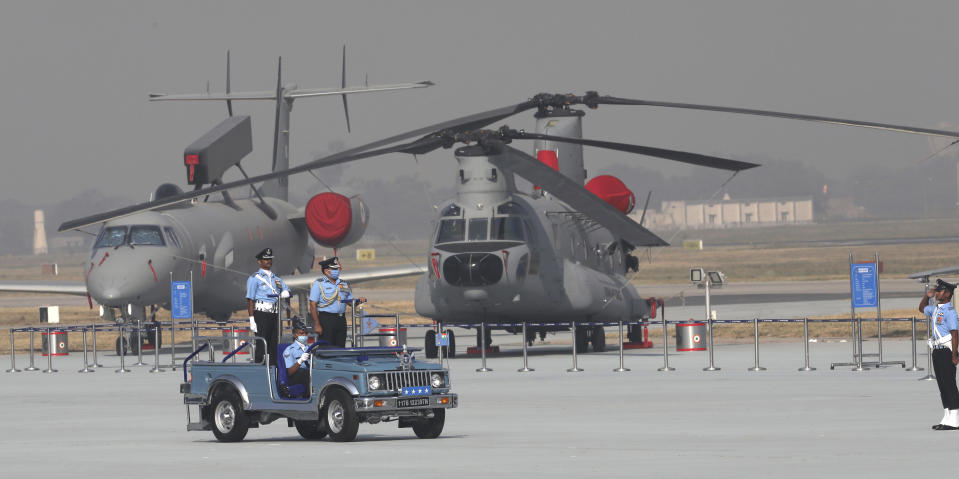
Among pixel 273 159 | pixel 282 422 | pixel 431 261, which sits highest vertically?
pixel 273 159

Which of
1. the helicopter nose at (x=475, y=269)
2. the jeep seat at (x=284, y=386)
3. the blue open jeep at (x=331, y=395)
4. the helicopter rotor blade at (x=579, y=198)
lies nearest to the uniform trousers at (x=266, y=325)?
the blue open jeep at (x=331, y=395)

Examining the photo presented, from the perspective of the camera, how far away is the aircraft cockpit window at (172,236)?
3869 centimetres

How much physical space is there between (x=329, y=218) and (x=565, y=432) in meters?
29.0

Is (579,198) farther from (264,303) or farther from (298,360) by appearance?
(298,360)

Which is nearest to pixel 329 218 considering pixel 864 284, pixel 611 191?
pixel 611 191

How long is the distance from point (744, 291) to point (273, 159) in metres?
28.9

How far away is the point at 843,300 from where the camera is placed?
56.9 m

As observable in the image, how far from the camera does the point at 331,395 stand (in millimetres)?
15641

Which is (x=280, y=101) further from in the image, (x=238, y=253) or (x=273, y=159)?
(x=238, y=253)

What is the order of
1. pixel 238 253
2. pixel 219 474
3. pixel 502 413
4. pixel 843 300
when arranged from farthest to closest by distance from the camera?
pixel 843 300
pixel 238 253
pixel 502 413
pixel 219 474

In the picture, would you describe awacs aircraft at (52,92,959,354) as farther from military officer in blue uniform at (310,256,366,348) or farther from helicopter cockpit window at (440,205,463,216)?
military officer in blue uniform at (310,256,366,348)

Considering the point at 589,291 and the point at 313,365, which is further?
the point at 589,291

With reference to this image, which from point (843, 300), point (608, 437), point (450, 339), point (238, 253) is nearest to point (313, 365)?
point (608, 437)

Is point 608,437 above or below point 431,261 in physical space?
below
